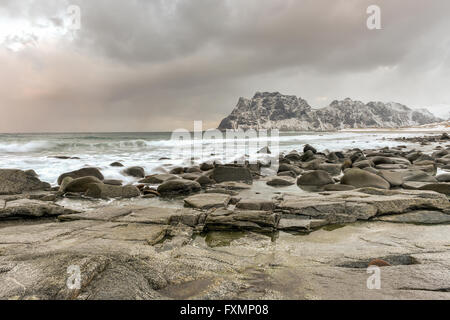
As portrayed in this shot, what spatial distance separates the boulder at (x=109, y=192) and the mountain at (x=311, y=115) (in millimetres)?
155039

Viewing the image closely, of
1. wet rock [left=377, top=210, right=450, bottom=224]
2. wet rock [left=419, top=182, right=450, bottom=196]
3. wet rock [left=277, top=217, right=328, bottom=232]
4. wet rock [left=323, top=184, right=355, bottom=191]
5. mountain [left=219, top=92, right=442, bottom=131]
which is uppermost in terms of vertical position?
mountain [left=219, top=92, right=442, bottom=131]

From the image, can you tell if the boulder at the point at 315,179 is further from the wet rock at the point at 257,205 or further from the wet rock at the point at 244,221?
the wet rock at the point at 244,221

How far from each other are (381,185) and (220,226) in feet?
15.1

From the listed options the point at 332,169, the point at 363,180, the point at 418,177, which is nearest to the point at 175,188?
the point at 363,180

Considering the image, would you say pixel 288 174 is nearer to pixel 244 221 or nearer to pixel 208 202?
pixel 208 202

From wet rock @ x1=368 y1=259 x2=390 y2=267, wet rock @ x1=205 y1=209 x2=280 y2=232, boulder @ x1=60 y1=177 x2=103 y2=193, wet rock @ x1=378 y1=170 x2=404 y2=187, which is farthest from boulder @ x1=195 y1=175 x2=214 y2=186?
wet rock @ x1=368 y1=259 x2=390 y2=267

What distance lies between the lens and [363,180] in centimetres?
648

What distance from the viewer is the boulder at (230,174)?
8273 mm

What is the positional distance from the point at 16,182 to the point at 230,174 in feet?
20.0

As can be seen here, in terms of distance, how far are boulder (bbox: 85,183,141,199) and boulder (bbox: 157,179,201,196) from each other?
25.3 inches

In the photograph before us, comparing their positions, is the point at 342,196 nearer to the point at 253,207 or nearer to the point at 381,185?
the point at 253,207

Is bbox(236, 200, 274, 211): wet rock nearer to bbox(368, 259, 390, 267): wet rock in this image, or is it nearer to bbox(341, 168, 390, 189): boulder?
bbox(368, 259, 390, 267): wet rock

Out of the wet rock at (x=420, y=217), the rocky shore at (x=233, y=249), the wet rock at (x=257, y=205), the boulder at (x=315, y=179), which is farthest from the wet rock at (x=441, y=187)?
the wet rock at (x=257, y=205)

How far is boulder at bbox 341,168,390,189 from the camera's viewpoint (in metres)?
6.35
